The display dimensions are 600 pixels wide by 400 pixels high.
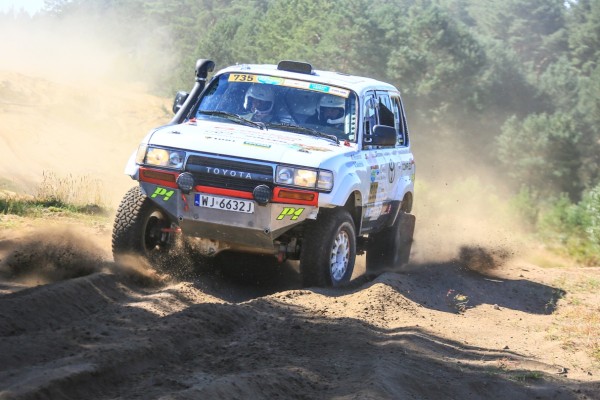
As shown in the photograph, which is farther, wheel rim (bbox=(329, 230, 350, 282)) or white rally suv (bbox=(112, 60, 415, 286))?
wheel rim (bbox=(329, 230, 350, 282))

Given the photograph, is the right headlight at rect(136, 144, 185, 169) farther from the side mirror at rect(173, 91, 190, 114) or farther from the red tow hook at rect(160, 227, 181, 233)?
the side mirror at rect(173, 91, 190, 114)

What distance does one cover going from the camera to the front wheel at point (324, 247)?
28.9ft

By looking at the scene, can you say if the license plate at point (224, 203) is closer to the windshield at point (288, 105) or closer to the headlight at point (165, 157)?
the headlight at point (165, 157)

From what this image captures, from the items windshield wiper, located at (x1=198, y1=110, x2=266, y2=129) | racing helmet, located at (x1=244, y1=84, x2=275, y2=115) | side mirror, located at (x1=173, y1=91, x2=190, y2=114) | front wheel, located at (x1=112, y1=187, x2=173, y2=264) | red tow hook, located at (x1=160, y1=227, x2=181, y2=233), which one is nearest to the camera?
front wheel, located at (x1=112, y1=187, x2=173, y2=264)

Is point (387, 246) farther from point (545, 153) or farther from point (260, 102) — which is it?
point (545, 153)

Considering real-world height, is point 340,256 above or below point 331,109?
below

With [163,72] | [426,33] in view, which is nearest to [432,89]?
[426,33]

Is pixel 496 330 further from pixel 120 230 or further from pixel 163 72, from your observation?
pixel 163 72

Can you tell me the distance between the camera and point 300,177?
8.50 meters

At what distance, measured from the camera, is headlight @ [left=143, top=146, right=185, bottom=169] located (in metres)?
8.66

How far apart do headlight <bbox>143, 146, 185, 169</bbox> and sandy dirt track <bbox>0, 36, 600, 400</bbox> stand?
954 millimetres

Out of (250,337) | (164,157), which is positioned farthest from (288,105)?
(250,337)

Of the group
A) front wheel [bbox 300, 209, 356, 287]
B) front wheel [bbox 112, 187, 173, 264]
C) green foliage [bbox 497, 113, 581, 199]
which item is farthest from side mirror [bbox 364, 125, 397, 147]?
green foliage [bbox 497, 113, 581, 199]

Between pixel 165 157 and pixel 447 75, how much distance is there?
5124cm
